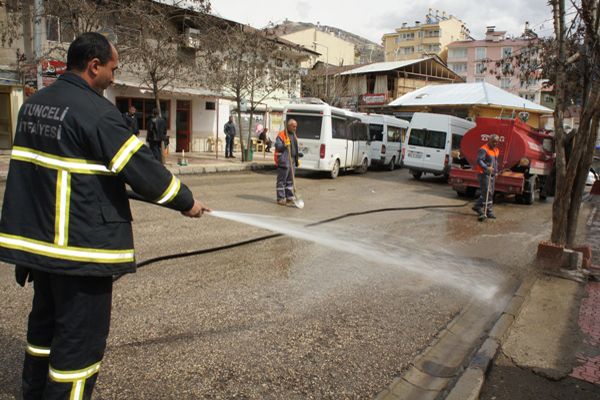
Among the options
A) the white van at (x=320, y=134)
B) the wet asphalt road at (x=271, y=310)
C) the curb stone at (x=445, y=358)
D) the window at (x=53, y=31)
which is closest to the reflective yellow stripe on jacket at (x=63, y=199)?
the wet asphalt road at (x=271, y=310)

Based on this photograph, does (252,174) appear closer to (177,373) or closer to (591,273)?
(591,273)

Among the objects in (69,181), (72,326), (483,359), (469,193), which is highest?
(69,181)

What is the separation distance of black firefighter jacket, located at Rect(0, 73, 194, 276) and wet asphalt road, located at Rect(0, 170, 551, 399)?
124cm

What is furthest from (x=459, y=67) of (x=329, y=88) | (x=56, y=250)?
(x=56, y=250)

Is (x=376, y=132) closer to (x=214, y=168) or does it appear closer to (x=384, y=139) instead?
(x=384, y=139)

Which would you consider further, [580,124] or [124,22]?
[124,22]

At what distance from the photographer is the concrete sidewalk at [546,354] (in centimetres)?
349

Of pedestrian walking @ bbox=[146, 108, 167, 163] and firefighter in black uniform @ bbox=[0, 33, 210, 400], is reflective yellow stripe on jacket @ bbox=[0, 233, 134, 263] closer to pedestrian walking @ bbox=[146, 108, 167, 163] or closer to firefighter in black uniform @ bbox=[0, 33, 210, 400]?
firefighter in black uniform @ bbox=[0, 33, 210, 400]

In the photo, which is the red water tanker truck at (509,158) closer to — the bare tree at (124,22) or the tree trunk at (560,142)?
the tree trunk at (560,142)

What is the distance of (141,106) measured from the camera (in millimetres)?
23656

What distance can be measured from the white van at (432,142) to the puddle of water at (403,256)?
33.9 ft

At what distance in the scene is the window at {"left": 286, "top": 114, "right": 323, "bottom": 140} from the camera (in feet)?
53.5

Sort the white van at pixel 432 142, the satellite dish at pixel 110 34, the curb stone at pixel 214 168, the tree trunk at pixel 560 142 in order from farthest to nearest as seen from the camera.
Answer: the white van at pixel 432 142 → the satellite dish at pixel 110 34 → the curb stone at pixel 214 168 → the tree trunk at pixel 560 142

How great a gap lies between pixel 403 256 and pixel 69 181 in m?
5.66
